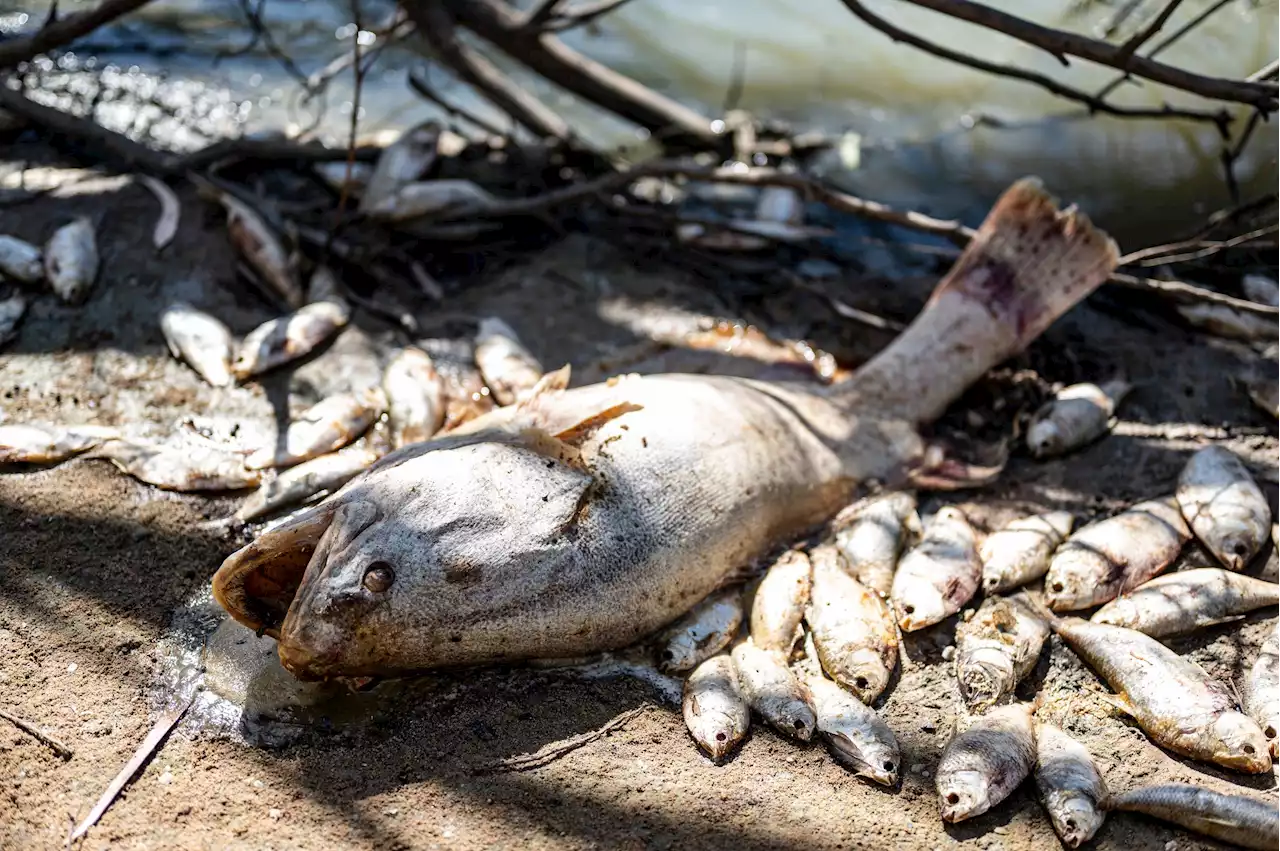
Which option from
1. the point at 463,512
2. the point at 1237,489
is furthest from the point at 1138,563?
the point at 463,512

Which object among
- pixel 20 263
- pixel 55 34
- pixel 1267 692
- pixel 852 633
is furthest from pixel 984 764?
pixel 55 34

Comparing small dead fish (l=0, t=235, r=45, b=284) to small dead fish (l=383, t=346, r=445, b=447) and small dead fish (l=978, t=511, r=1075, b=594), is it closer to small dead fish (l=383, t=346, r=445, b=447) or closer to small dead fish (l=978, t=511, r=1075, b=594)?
small dead fish (l=383, t=346, r=445, b=447)

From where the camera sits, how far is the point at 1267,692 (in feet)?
12.3

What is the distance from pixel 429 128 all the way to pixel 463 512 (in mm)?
3744

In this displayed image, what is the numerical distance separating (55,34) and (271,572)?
12.4 feet

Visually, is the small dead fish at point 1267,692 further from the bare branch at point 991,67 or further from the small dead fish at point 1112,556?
the bare branch at point 991,67

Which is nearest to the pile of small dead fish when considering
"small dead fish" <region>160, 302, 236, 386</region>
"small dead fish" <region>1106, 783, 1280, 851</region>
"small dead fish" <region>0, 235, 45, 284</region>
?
"small dead fish" <region>1106, 783, 1280, 851</region>

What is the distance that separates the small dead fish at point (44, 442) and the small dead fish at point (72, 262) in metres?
1.04

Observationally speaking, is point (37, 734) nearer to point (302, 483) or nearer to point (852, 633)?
point (302, 483)

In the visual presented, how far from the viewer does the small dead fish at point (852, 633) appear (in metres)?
3.89

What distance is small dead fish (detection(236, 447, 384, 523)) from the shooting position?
452 centimetres

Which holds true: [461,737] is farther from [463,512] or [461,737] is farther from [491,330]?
[491,330]

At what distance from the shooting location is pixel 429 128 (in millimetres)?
6754

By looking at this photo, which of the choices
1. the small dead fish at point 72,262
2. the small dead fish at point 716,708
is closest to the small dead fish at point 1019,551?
the small dead fish at point 716,708
